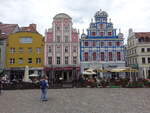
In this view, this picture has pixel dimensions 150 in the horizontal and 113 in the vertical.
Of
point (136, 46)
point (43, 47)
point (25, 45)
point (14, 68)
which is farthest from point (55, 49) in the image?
point (136, 46)

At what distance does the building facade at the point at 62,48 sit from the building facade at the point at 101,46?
1.61 metres

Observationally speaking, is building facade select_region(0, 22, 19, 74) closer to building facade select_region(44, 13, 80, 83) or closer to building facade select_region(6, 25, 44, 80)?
building facade select_region(6, 25, 44, 80)

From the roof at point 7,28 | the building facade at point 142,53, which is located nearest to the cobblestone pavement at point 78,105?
the building facade at point 142,53

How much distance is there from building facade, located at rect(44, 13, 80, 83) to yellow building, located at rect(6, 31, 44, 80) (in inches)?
65.4

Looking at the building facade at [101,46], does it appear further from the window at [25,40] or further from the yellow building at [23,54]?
the window at [25,40]

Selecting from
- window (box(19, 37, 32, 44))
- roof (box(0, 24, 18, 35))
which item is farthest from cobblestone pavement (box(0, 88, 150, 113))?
roof (box(0, 24, 18, 35))

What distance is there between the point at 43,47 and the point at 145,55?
22.1 meters

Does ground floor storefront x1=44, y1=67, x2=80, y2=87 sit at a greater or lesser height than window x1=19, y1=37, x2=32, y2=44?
lesser

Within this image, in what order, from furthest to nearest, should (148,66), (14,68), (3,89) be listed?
(148,66)
(14,68)
(3,89)

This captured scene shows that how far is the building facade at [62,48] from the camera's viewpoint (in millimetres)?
30703

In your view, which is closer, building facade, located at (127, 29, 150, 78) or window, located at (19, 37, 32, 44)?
window, located at (19, 37, 32, 44)

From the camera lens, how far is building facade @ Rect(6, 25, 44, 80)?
30.8 metres

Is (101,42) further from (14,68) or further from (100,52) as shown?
(14,68)

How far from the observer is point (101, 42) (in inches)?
1245
